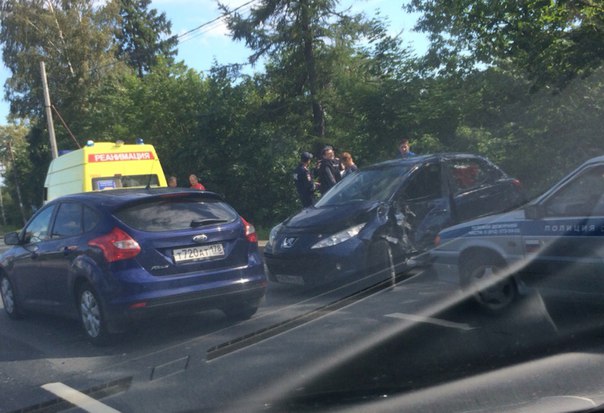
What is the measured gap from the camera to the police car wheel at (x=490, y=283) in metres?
6.62

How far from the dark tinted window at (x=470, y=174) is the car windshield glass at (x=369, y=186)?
2.45ft

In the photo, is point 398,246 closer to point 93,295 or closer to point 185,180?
point 93,295

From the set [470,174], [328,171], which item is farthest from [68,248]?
[328,171]

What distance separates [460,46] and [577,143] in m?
5.86

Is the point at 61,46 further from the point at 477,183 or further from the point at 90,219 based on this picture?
the point at 90,219

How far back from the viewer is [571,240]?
596 centimetres

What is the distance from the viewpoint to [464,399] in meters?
4.56

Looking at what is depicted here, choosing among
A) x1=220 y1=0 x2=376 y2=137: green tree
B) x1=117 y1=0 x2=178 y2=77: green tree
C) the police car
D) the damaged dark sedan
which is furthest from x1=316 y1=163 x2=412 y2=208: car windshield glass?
x1=117 y1=0 x2=178 y2=77: green tree

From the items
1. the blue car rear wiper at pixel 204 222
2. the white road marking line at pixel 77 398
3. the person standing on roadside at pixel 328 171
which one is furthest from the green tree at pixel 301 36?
the white road marking line at pixel 77 398

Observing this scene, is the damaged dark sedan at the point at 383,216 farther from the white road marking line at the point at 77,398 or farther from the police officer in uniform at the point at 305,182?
the white road marking line at the point at 77,398

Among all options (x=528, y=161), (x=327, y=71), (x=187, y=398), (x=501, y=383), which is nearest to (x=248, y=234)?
(x=187, y=398)

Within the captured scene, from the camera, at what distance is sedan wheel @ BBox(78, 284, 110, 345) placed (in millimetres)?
6641

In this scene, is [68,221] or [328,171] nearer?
[68,221]

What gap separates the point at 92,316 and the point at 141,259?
0.84m
